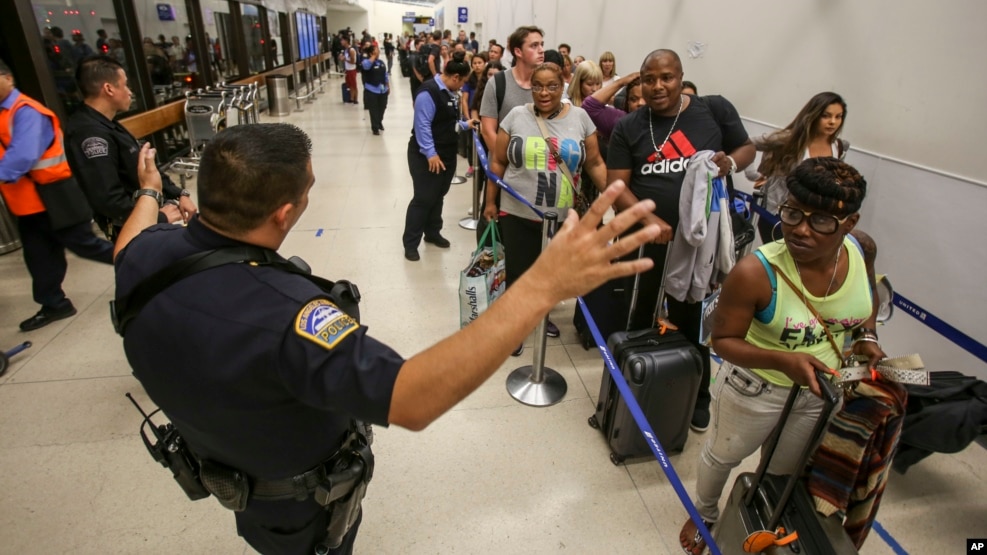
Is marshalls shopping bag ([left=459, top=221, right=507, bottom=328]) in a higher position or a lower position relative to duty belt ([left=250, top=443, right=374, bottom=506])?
lower

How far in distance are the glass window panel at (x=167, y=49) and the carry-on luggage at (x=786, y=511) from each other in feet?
27.9

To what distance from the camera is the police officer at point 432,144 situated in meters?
4.07

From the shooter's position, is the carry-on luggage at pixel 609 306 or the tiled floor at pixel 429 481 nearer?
the tiled floor at pixel 429 481

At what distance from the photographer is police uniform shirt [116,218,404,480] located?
0.83 metres

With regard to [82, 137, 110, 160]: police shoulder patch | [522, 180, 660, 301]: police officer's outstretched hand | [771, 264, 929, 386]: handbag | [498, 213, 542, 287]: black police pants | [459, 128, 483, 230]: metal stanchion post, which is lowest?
[459, 128, 483, 230]: metal stanchion post

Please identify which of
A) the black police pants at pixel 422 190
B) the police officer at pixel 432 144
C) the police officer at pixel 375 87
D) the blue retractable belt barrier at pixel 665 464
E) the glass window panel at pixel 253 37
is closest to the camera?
the blue retractable belt barrier at pixel 665 464

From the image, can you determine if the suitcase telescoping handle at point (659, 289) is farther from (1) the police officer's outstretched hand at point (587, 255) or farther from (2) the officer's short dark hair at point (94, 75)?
(2) the officer's short dark hair at point (94, 75)

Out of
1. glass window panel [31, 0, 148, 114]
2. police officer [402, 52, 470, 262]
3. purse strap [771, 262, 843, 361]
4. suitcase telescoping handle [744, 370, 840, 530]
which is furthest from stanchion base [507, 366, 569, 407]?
glass window panel [31, 0, 148, 114]

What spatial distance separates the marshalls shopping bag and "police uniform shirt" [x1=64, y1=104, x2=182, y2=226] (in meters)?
1.67

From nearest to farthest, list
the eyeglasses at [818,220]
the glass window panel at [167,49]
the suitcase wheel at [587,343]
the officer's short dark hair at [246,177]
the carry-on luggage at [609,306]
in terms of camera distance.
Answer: the officer's short dark hair at [246,177] < the eyeglasses at [818,220] < the carry-on luggage at [609,306] < the suitcase wheel at [587,343] < the glass window panel at [167,49]

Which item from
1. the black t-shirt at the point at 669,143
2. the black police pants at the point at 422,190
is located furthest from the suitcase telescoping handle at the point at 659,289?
the black police pants at the point at 422,190

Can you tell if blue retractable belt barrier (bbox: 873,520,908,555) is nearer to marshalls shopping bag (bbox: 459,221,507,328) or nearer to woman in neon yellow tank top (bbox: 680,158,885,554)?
woman in neon yellow tank top (bbox: 680,158,885,554)

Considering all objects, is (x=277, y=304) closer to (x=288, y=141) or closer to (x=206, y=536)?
(x=288, y=141)

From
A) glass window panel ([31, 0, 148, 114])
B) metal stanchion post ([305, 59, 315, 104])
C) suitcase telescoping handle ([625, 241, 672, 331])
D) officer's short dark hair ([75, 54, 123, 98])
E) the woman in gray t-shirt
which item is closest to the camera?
suitcase telescoping handle ([625, 241, 672, 331])
